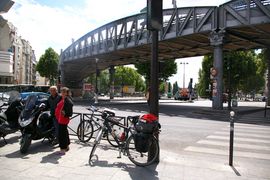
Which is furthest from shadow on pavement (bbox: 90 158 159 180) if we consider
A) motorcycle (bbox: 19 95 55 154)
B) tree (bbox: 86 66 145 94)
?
tree (bbox: 86 66 145 94)

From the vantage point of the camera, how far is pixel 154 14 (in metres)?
6.48

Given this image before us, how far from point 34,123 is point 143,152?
9.62 ft

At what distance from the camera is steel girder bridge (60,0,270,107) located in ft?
66.7

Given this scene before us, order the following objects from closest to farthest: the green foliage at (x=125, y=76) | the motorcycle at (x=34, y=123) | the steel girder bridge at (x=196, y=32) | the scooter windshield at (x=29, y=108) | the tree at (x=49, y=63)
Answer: the motorcycle at (x=34, y=123)
the scooter windshield at (x=29, y=108)
the steel girder bridge at (x=196, y=32)
the tree at (x=49, y=63)
the green foliage at (x=125, y=76)

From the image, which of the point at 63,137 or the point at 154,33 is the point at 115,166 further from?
the point at 154,33

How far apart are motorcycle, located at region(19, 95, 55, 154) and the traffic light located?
11.2 feet

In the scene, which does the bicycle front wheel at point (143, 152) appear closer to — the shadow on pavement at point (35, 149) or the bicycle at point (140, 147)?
the bicycle at point (140, 147)

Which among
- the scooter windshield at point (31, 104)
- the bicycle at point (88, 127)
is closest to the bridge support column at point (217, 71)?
the bicycle at point (88, 127)

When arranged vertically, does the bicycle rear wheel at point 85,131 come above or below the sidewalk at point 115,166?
above

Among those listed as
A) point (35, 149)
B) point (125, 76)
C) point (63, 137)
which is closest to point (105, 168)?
point (63, 137)

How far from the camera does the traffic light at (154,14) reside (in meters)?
6.41

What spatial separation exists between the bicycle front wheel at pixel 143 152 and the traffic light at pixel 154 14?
7.49 ft

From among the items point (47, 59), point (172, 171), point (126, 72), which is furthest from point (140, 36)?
point (126, 72)

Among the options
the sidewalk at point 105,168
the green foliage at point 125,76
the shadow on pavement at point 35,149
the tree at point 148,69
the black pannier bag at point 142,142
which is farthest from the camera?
the green foliage at point 125,76
